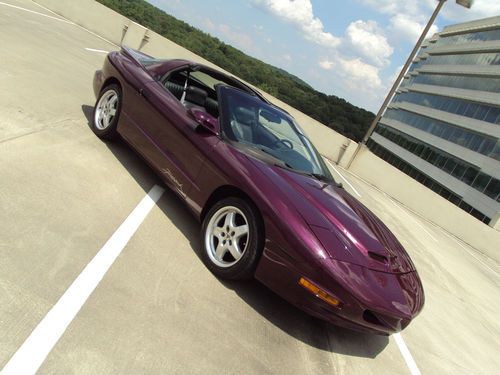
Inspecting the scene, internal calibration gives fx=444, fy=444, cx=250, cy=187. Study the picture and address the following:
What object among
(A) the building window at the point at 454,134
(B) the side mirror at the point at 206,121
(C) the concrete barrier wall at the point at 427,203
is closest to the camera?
(B) the side mirror at the point at 206,121

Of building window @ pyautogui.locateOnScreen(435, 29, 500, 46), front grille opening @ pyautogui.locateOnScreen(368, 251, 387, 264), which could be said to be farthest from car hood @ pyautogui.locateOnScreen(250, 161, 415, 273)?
building window @ pyautogui.locateOnScreen(435, 29, 500, 46)

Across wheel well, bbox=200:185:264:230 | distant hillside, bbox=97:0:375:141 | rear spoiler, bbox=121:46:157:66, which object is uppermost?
distant hillside, bbox=97:0:375:141

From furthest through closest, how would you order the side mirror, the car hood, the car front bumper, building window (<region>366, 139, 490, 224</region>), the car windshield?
1. building window (<region>366, 139, 490, 224</region>)
2. the car windshield
3. the side mirror
4. the car hood
5. the car front bumper

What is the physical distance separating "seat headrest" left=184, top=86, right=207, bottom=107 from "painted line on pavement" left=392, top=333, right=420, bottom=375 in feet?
10.7

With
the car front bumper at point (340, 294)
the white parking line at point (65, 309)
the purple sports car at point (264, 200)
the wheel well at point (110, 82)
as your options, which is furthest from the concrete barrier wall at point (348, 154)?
the white parking line at point (65, 309)

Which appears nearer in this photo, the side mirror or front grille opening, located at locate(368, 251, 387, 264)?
front grille opening, located at locate(368, 251, 387, 264)

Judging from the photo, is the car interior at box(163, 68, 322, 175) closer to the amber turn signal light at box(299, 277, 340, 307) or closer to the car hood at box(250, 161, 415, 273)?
the car hood at box(250, 161, 415, 273)

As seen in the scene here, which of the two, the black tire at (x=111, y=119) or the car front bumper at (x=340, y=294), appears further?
the black tire at (x=111, y=119)

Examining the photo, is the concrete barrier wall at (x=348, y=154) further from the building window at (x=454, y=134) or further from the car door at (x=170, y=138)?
the building window at (x=454, y=134)

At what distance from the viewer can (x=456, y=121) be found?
6141 centimetres

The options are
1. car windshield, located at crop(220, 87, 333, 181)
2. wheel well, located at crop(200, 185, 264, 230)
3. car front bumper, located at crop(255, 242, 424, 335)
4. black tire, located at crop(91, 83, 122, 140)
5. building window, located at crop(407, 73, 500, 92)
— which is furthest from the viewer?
building window, located at crop(407, 73, 500, 92)

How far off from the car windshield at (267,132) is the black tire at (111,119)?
4.59 ft

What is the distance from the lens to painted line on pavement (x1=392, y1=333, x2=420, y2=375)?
152 inches

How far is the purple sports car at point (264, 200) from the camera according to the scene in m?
3.15
